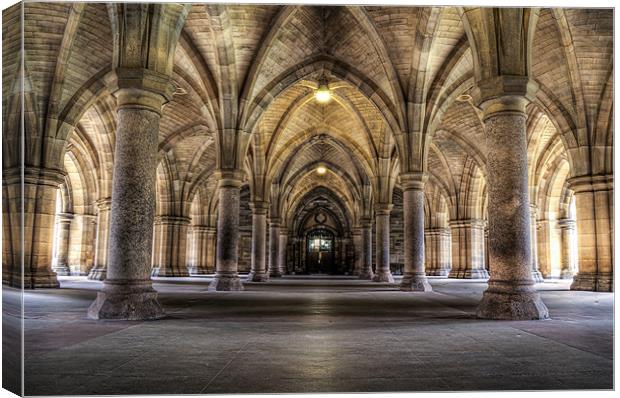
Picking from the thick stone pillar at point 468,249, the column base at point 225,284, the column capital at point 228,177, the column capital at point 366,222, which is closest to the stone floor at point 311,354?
the column base at point 225,284

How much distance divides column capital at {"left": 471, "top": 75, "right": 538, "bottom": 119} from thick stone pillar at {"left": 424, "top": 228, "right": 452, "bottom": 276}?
1131 inches

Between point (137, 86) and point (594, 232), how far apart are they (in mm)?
13517

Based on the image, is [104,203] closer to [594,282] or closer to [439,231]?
[594,282]

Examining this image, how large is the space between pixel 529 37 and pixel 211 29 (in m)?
8.45

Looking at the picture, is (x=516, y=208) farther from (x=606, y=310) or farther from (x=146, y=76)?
(x=146, y=76)

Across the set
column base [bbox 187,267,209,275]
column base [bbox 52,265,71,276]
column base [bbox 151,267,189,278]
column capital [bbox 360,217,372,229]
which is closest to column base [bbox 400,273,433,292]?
column base [bbox 151,267,189,278]

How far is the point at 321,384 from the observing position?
3545 millimetres

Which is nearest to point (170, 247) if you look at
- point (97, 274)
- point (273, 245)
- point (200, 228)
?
point (97, 274)

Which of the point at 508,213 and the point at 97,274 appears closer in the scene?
the point at 508,213

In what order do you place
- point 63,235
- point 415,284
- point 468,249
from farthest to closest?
1. point 468,249
2. point 63,235
3. point 415,284

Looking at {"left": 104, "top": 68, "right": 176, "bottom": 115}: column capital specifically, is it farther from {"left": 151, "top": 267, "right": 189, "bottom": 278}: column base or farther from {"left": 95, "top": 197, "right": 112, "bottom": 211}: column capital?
{"left": 151, "top": 267, "right": 189, "bottom": 278}: column base

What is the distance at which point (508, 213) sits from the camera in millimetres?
7848

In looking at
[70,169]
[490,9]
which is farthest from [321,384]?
[70,169]

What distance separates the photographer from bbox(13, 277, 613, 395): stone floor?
3.55 metres
